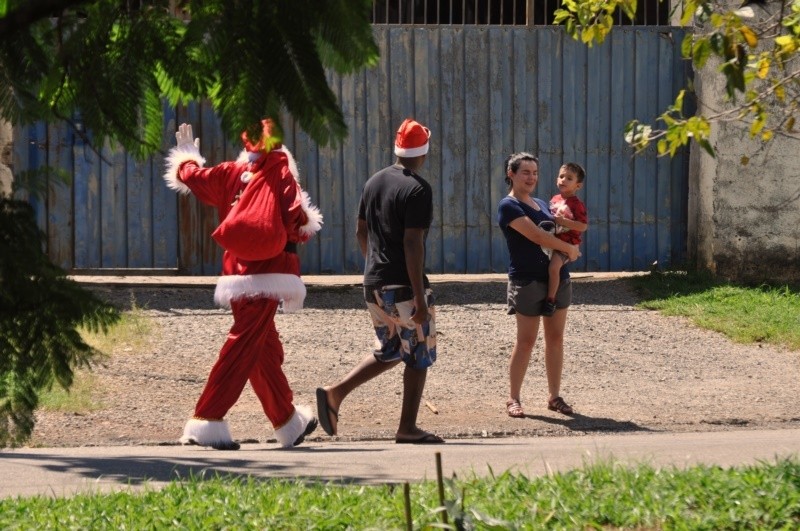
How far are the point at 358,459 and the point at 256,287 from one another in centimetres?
111

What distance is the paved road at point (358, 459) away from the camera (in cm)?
684

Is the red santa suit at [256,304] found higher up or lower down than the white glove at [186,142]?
lower down

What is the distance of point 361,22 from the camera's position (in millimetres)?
3848

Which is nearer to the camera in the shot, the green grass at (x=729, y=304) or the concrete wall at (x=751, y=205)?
the green grass at (x=729, y=304)

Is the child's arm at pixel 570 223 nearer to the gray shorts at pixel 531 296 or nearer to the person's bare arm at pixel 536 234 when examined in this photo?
the person's bare arm at pixel 536 234

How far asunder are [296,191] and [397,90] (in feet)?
19.4

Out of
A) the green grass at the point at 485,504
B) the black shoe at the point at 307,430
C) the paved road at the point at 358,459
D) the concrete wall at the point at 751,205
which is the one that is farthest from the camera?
the concrete wall at the point at 751,205

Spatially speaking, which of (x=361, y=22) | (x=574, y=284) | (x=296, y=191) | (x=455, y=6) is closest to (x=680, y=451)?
(x=296, y=191)

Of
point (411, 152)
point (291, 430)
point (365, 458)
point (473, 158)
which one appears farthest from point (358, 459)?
point (473, 158)

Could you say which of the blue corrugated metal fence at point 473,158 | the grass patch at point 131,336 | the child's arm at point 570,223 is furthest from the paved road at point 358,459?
the blue corrugated metal fence at point 473,158

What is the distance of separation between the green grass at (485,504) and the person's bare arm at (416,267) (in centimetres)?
179

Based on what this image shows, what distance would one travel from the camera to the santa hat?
8242 millimetres

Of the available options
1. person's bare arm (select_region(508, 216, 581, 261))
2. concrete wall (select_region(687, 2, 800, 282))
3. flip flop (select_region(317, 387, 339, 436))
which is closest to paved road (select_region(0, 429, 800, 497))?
flip flop (select_region(317, 387, 339, 436))

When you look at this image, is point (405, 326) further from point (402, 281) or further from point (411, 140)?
point (411, 140)
